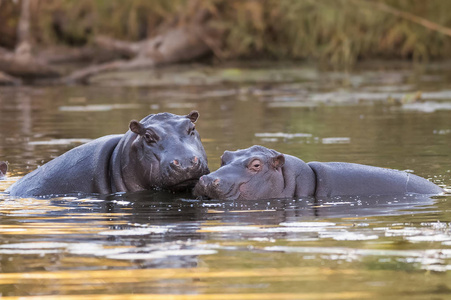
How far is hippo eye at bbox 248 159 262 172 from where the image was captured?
300 inches

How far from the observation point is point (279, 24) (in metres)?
29.2

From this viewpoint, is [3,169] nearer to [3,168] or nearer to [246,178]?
[3,168]

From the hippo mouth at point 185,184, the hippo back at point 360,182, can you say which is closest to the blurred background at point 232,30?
the hippo back at point 360,182

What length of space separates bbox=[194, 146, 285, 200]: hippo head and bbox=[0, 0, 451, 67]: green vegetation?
1939 cm

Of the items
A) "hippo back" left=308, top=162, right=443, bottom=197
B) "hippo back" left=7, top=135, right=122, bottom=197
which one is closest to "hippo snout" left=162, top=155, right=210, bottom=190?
"hippo back" left=7, top=135, right=122, bottom=197

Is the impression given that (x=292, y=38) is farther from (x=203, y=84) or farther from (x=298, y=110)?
(x=298, y=110)

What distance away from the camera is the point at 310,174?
8.02 m

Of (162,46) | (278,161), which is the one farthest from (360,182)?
(162,46)

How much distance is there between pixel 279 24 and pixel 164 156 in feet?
71.8

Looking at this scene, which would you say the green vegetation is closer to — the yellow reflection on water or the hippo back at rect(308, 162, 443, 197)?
the hippo back at rect(308, 162, 443, 197)

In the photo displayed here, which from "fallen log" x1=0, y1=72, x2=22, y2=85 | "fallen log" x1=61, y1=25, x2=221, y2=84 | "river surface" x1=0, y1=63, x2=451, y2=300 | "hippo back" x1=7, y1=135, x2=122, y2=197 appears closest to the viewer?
"river surface" x1=0, y1=63, x2=451, y2=300

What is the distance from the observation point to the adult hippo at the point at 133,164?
306 inches

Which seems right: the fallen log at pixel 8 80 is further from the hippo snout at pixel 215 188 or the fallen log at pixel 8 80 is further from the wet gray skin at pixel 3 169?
the hippo snout at pixel 215 188

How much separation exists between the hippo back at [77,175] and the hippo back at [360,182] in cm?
180
